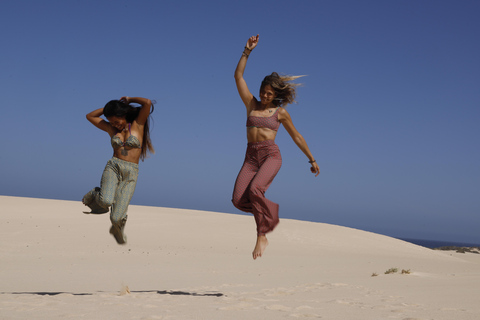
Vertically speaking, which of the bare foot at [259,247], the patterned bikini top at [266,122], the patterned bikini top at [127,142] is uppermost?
the patterned bikini top at [266,122]

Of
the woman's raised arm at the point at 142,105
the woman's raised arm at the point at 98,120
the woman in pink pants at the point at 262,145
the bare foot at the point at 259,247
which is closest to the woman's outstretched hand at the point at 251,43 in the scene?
the woman in pink pants at the point at 262,145

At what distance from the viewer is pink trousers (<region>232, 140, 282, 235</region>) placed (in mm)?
6980

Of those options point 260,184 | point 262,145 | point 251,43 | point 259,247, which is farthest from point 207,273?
point 251,43

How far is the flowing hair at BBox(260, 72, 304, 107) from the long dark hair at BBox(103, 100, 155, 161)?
170cm

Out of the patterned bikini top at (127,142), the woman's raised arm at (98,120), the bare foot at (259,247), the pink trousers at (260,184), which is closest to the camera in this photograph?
the bare foot at (259,247)

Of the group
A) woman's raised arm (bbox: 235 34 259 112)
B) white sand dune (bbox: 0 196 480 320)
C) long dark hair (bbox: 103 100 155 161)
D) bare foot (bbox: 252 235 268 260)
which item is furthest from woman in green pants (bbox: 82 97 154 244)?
bare foot (bbox: 252 235 268 260)

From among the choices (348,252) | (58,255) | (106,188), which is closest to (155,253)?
(58,255)

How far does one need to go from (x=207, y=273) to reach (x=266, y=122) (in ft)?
23.7

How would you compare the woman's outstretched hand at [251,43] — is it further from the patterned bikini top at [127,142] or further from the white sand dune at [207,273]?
the white sand dune at [207,273]

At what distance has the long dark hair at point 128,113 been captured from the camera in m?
7.03

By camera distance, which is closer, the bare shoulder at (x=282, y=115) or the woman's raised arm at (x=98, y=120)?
the bare shoulder at (x=282, y=115)

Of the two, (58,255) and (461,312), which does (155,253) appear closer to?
(58,255)

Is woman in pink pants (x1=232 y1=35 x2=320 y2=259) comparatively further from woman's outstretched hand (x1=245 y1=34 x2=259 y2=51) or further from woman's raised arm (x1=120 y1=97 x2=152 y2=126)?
woman's raised arm (x1=120 y1=97 x2=152 y2=126)

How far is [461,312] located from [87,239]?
1534 centimetres
